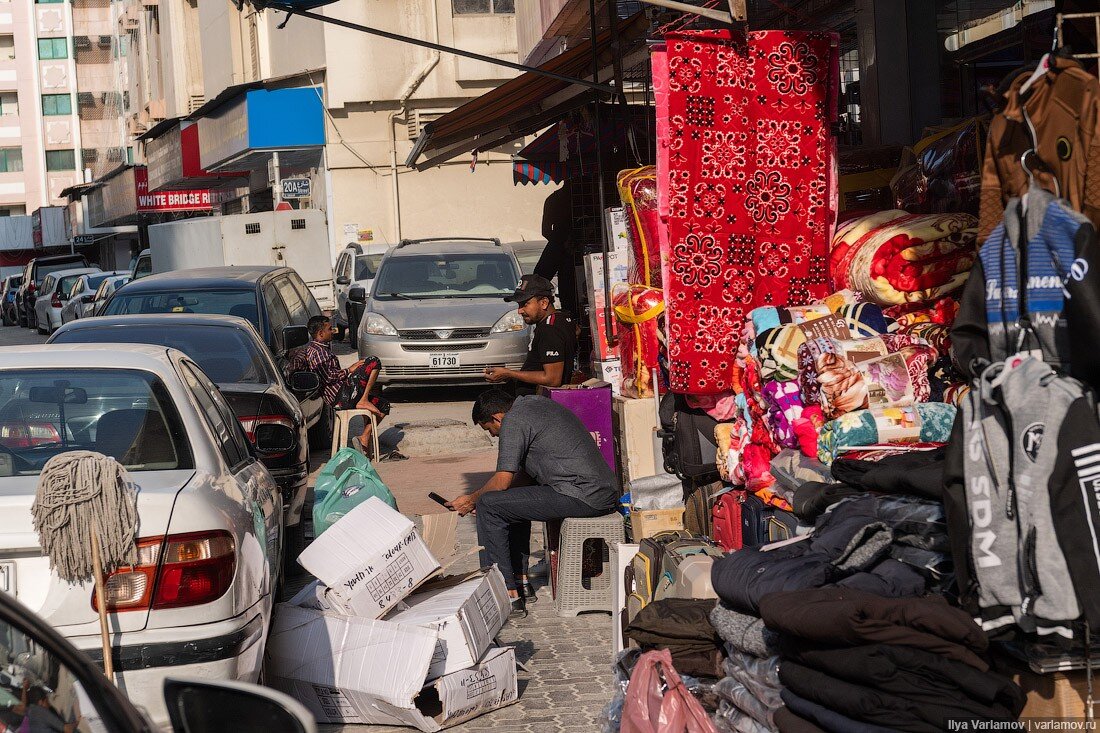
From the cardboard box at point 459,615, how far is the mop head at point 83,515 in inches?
59.5

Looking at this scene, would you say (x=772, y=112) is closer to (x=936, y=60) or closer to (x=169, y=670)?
(x=936, y=60)

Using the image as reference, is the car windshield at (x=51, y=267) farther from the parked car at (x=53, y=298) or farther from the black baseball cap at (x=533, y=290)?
the black baseball cap at (x=533, y=290)

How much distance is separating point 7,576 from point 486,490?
11.2 feet

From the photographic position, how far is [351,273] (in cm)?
2452

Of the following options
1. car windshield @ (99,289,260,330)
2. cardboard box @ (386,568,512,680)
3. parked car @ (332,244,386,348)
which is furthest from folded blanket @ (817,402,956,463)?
parked car @ (332,244,386,348)

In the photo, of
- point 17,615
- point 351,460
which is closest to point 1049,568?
point 17,615

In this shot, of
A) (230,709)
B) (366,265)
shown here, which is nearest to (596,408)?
(230,709)

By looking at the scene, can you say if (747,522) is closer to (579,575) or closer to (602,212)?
(579,575)

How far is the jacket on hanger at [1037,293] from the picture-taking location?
11.5 feet

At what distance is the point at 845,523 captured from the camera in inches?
167

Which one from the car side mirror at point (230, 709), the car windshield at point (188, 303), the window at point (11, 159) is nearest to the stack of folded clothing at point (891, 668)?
the car side mirror at point (230, 709)

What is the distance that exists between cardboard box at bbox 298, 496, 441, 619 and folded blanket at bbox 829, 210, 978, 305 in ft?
7.80

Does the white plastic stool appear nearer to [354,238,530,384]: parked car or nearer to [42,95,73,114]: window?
[354,238,530,384]: parked car

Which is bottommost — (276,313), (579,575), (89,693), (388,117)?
(579,575)
